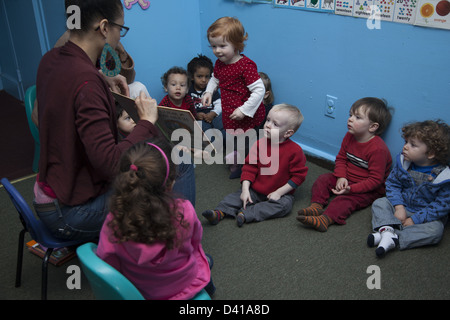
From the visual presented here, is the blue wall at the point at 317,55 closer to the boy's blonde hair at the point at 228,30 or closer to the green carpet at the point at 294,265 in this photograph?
the boy's blonde hair at the point at 228,30

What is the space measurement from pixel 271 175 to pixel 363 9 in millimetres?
1040

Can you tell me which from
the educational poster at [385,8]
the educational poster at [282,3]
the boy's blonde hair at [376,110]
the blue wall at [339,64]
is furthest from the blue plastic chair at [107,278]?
the educational poster at [282,3]

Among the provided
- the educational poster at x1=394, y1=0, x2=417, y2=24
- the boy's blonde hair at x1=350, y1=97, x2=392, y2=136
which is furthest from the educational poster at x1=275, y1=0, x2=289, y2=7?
the boy's blonde hair at x1=350, y1=97, x2=392, y2=136

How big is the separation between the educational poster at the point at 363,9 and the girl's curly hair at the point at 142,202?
5.17 feet

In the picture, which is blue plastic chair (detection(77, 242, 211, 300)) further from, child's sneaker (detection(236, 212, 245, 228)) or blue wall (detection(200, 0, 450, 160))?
blue wall (detection(200, 0, 450, 160))

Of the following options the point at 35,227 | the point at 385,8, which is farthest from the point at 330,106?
the point at 35,227

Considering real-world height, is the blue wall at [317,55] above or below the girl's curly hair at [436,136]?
above

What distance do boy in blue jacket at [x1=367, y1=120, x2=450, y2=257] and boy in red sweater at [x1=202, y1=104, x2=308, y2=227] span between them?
1.49 feet

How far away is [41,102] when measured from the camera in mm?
1266

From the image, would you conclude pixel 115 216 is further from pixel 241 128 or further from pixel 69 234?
pixel 241 128

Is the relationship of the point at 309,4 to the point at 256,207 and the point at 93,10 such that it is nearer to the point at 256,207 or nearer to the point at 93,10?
the point at 256,207

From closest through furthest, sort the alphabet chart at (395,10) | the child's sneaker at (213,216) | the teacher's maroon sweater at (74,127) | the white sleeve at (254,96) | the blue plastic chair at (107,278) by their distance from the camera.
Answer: the blue plastic chair at (107,278)
the teacher's maroon sweater at (74,127)
the alphabet chart at (395,10)
the child's sneaker at (213,216)
the white sleeve at (254,96)

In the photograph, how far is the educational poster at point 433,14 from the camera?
1.78 m
